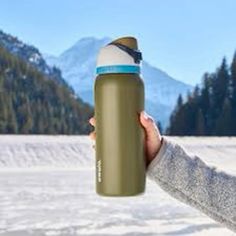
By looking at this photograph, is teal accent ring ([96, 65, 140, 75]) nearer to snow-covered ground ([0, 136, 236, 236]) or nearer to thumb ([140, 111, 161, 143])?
thumb ([140, 111, 161, 143])

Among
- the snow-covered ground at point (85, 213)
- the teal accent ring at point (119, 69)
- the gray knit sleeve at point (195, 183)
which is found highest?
the teal accent ring at point (119, 69)

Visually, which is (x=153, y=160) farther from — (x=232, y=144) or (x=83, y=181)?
(x=232, y=144)

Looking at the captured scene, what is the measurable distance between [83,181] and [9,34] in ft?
562

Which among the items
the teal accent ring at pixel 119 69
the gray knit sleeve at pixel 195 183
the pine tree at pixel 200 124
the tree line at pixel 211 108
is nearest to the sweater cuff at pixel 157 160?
the gray knit sleeve at pixel 195 183

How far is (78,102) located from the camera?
2672 inches

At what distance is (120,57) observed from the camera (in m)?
1.21

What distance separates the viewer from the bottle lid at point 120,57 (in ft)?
3.96

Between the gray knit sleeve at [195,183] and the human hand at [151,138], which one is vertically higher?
the human hand at [151,138]

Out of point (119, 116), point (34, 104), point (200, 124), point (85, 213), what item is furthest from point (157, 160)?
point (34, 104)

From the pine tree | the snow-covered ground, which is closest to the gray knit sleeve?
the snow-covered ground

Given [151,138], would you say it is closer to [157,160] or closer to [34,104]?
[157,160]

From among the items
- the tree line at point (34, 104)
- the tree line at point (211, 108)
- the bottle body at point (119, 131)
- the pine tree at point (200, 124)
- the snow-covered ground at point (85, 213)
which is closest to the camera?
the bottle body at point (119, 131)

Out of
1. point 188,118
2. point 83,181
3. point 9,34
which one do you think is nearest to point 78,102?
point 188,118

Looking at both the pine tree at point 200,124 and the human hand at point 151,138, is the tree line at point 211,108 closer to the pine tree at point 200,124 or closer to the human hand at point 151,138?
the pine tree at point 200,124
